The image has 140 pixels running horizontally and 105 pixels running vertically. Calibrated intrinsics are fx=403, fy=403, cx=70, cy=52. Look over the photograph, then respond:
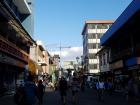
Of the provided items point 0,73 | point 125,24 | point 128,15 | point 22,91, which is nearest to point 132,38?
point 125,24

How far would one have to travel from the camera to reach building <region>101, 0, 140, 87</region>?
33.9 meters

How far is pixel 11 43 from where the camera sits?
36.0m

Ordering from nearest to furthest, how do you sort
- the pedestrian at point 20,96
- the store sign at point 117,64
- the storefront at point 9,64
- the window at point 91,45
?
the pedestrian at point 20,96, the storefront at point 9,64, the store sign at point 117,64, the window at point 91,45

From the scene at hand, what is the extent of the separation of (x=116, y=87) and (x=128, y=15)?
→ 719 inches

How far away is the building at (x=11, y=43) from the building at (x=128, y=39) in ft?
30.3

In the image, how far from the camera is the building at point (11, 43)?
3028 cm

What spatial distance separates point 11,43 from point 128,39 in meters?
13.8

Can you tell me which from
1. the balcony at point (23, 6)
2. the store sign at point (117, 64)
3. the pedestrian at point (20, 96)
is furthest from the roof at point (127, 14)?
the pedestrian at point (20, 96)

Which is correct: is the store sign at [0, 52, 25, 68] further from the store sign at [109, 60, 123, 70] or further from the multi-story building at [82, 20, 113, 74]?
the multi-story building at [82, 20, 113, 74]

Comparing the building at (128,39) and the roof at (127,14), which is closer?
the roof at (127,14)

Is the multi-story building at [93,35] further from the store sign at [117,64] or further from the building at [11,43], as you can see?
the building at [11,43]

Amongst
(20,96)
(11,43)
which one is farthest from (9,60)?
(20,96)

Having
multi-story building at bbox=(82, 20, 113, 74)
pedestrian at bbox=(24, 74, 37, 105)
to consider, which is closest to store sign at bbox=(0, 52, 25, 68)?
pedestrian at bbox=(24, 74, 37, 105)

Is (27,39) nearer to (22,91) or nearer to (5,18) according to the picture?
(5,18)
